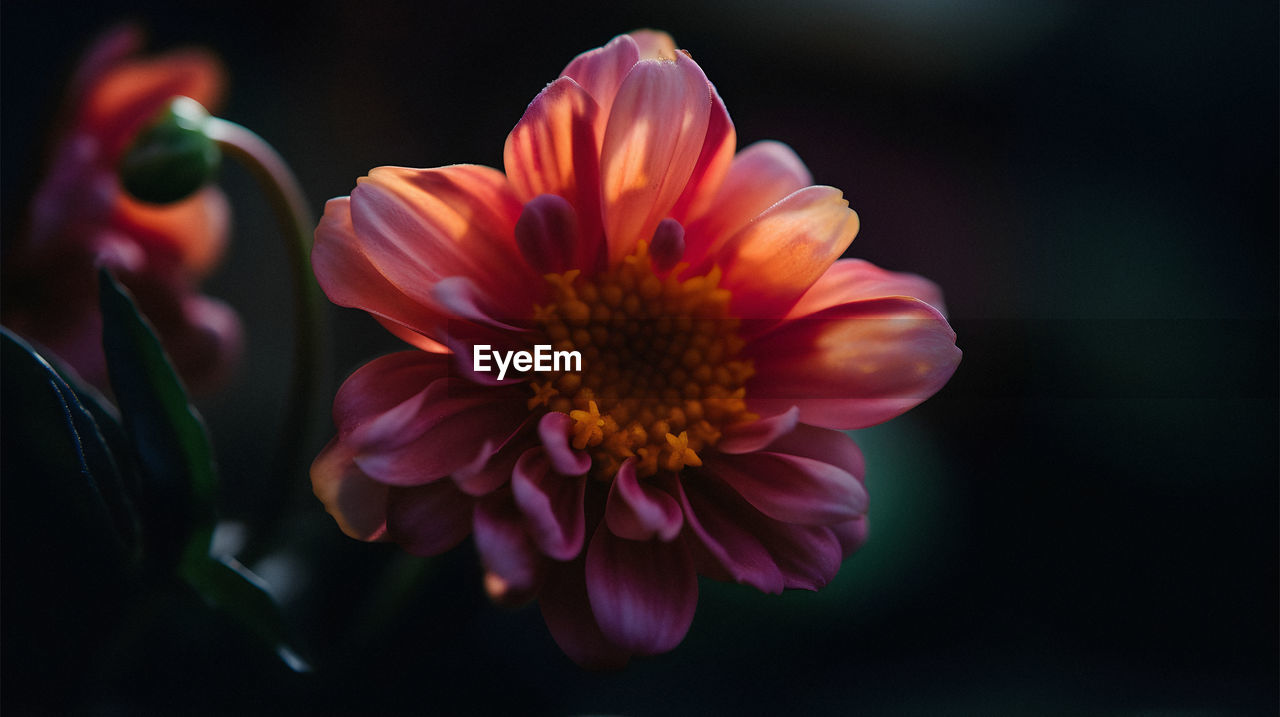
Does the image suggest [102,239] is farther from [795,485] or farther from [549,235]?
[795,485]

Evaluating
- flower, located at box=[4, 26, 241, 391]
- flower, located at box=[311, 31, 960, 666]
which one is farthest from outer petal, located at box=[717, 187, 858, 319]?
flower, located at box=[4, 26, 241, 391]

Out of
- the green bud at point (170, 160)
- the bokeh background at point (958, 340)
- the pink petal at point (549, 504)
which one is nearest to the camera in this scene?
the pink petal at point (549, 504)

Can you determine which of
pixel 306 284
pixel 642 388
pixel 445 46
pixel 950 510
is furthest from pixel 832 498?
pixel 445 46

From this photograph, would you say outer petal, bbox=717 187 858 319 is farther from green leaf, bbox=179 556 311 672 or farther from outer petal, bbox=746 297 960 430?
green leaf, bbox=179 556 311 672

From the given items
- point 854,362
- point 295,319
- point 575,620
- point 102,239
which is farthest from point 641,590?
point 102,239

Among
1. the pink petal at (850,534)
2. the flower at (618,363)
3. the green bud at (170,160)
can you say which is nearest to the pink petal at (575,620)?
the flower at (618,363)

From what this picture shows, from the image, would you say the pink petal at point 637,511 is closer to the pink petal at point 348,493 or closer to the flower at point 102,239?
the pink petal at point 348,493
